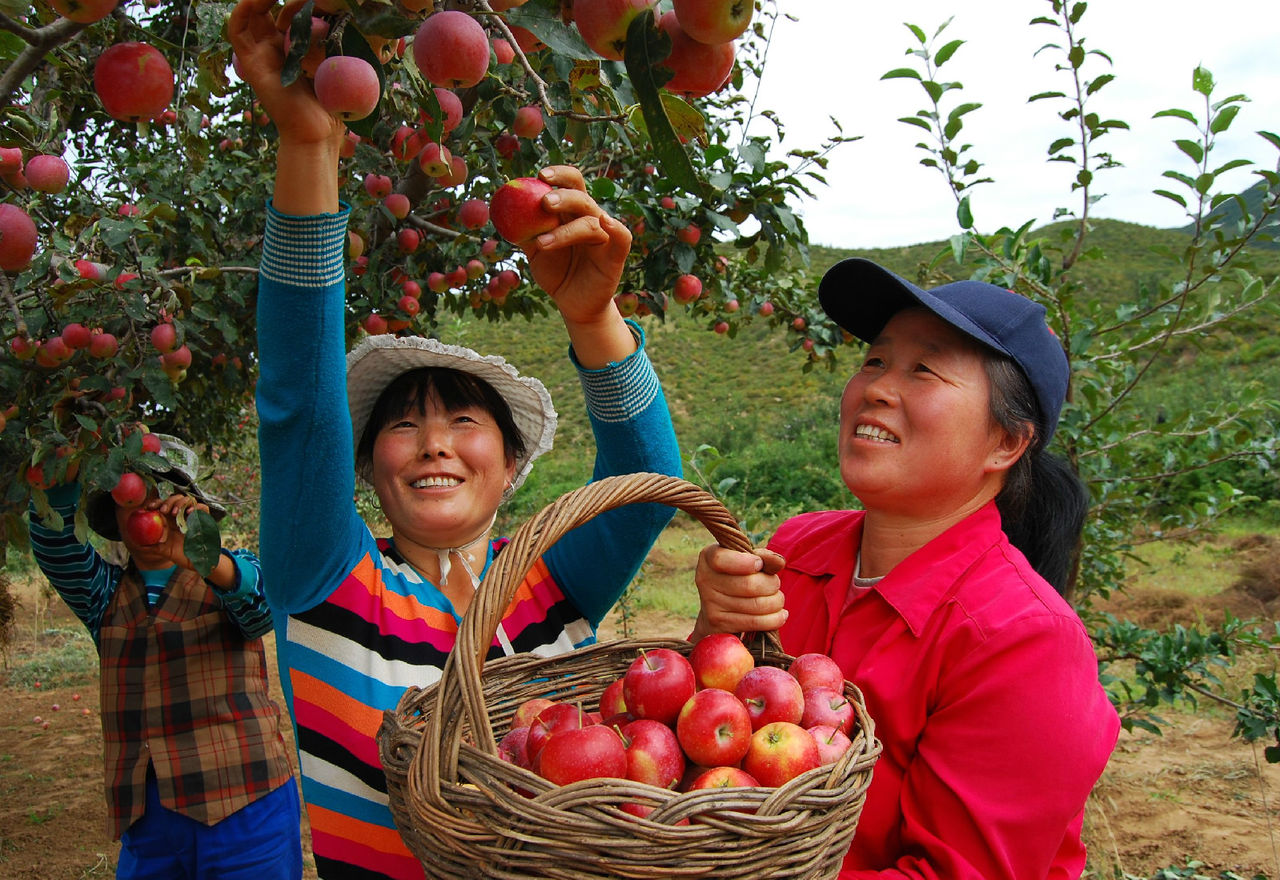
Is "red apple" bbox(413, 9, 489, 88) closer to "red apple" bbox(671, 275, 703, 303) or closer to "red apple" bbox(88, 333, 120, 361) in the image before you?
"red apple" bbox(88, 333, 120, 361)

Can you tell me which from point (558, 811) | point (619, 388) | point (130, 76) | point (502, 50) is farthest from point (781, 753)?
point (130, 76)

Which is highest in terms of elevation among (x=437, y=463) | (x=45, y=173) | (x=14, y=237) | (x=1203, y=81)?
(x=1203, y=81)

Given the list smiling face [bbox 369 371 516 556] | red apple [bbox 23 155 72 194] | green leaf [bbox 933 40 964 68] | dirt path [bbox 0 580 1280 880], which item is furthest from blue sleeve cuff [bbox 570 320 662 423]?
dirt path [bbox 0 580 1280 880]

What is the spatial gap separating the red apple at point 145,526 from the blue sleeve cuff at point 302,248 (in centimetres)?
111

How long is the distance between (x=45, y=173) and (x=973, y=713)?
5.06 ft

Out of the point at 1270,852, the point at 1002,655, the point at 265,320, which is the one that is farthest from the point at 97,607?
the point at 1270,852

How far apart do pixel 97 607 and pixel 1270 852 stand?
4.19 meters

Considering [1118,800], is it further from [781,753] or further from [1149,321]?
[781,753]

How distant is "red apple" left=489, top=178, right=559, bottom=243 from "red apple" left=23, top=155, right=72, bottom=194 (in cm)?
74

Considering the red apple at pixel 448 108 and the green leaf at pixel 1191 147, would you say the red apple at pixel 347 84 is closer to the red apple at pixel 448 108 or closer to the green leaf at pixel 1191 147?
the red apple at pixel 448 108

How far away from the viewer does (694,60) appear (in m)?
0.79

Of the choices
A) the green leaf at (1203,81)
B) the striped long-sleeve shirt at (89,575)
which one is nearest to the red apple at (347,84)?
the striped long-sleeve shirt at (89,575)

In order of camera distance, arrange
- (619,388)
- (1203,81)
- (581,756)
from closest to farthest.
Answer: (581,756) < (619,388) < (1203,81)

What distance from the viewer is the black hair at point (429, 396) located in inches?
58.6
